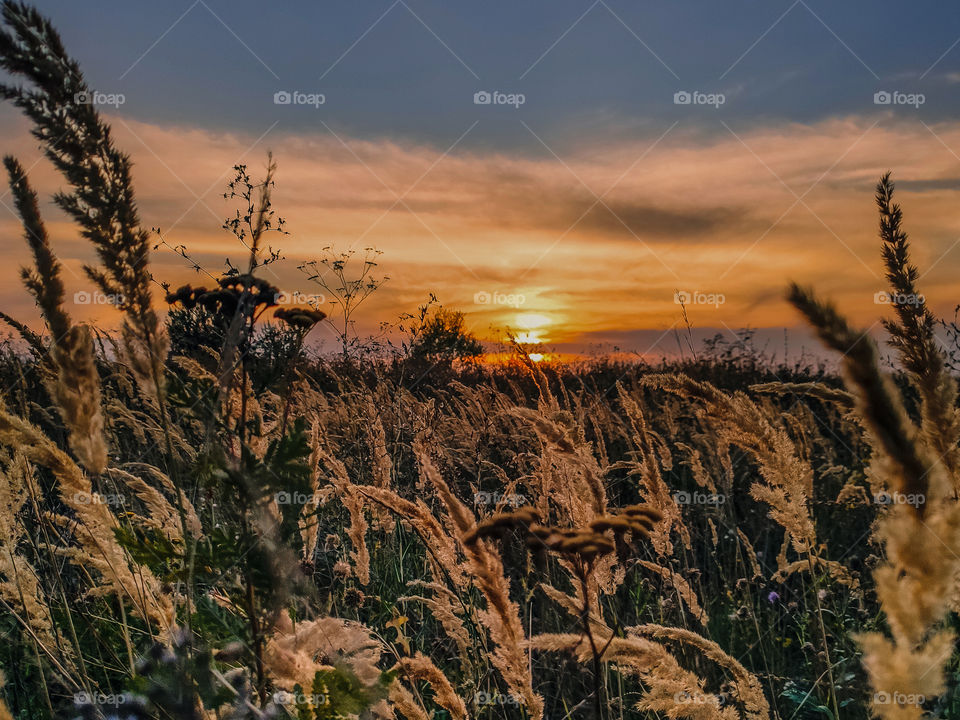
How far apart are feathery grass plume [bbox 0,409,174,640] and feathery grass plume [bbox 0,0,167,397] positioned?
1.13ft

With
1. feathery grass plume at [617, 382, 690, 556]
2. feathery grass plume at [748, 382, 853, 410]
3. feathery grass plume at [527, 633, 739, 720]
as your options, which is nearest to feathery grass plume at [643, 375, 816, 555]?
feathery grass plume at [748, 382, 853, 410]

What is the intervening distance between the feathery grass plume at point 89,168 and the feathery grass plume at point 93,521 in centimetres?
35

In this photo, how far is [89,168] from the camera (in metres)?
1.60

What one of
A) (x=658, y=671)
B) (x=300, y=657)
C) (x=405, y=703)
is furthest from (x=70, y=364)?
(x=658, y=671)

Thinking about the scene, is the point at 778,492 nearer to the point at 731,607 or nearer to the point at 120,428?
the point at 731,607

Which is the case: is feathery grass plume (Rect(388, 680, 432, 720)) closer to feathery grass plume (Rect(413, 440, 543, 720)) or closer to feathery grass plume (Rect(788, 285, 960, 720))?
feathery grass plume (Rect(413, 440, 543, 720))

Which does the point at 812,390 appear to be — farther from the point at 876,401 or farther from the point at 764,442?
the point at 876,401

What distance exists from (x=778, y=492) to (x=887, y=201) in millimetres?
1015

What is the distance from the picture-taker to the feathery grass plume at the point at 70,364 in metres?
1.57

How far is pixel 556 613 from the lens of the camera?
3.81 meters

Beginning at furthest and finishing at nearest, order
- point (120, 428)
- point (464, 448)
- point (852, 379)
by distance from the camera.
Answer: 1. point (120, 428)
2. point (464, 448)
3. point (852, 379)

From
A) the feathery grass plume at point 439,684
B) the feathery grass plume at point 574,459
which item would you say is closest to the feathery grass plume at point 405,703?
the feathery grass plume at point 439,684

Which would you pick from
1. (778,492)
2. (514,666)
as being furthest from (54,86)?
(778,492)

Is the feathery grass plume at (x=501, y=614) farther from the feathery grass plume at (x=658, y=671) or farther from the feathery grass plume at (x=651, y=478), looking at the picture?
the feathery grass plume at (x=651, y=478)
